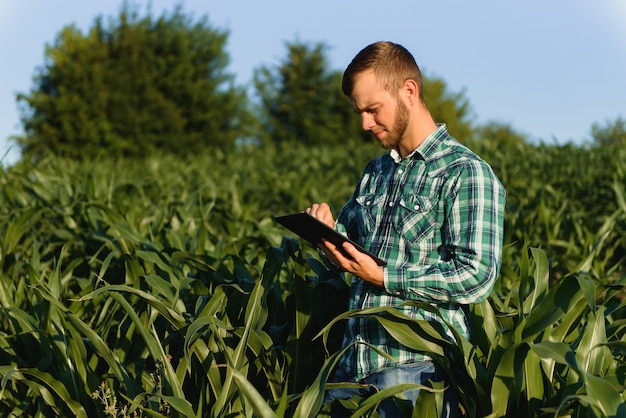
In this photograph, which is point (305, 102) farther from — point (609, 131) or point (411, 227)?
point (411, 227)

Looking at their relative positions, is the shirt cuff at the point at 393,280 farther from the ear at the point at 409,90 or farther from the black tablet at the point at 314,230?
the ear at the point at 409,90

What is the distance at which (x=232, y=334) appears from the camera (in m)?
3.23

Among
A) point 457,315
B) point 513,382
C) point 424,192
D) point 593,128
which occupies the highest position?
point 593,128

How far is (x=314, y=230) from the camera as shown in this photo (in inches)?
106

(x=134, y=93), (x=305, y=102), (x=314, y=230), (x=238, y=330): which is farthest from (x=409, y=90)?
(x=305, y=102)

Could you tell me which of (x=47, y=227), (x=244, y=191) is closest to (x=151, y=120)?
(x=244, y=191)

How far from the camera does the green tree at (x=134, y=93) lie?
28719 mm

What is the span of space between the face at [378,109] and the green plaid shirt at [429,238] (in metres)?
0.11

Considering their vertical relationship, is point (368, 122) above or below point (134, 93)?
below

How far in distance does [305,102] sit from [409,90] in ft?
111

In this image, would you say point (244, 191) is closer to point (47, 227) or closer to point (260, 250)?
point (47, 227)

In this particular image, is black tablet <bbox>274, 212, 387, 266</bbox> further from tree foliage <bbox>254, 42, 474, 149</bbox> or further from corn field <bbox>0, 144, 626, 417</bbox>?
tree foliage <bbox>254, 42, 474, 149</bbox>

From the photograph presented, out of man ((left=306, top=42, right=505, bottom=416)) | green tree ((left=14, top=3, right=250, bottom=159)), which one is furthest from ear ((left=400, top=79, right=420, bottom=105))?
green tree ((left=14, top=3, right=250, bottom=159))

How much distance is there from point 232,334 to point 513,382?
44.9 inches
